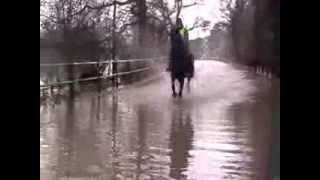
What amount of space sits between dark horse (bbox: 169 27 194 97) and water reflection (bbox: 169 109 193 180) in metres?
0.26

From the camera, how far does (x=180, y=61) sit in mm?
3887

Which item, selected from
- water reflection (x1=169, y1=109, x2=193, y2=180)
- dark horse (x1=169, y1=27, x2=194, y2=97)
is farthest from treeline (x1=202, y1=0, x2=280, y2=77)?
water reflection (x1=169, y1=109, x2=193, y2=180)

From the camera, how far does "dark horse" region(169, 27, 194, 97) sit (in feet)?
12.1

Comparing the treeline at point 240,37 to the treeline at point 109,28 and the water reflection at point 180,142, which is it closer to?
the treeline at point 109,28

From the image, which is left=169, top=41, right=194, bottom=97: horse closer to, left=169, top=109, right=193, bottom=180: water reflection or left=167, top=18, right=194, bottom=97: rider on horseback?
left=167, top=18, right=194, bottom=97: rider on horseback

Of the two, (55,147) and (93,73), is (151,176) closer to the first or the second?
(55,147)

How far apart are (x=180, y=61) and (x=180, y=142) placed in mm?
689

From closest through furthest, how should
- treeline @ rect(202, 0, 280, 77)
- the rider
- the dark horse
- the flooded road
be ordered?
1. the flooded road
2. treeline @ rect(202, 0, 280, 77)
3. the rider
4. the dark horse

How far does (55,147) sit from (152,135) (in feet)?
2.42

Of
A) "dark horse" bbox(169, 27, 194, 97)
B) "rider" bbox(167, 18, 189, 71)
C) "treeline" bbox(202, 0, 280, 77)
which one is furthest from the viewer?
"dark horse" bbox(169, 27, 194, 97)

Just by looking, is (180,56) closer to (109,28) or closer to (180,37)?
(180,37)

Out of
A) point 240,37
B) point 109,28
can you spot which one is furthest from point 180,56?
point 109,28

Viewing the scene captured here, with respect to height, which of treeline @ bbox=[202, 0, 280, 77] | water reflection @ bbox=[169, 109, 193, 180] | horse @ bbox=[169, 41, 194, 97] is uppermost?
treeline @ bbox=[202, 0, 280, 77]
